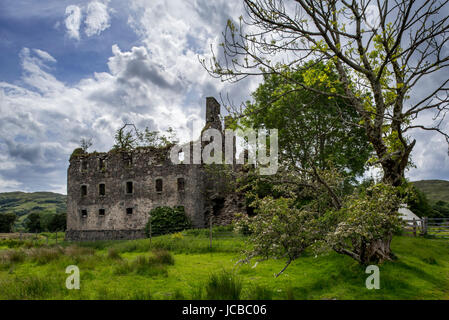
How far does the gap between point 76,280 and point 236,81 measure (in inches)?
257

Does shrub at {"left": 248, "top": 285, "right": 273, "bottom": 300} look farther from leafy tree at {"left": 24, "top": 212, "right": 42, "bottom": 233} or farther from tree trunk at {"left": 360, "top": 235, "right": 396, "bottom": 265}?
leafy tree at {"left": 24, "top": 212, "right": 42, "bottom": 233}

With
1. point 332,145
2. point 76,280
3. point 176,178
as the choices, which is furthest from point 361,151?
point 76,280

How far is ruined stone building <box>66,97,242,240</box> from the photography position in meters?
24.3

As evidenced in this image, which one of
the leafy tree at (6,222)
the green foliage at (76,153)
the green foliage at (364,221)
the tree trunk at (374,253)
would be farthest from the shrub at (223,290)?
the leafy tree at (6,222)

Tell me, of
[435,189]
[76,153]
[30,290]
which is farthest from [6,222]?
[435,189]

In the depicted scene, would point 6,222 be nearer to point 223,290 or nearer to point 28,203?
point 223,290

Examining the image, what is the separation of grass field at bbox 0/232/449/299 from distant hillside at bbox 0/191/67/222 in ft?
360

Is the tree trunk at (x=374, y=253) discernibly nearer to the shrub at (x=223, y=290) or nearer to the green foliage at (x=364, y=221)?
the green foliage at (x=364, y=221)

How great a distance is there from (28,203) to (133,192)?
126m

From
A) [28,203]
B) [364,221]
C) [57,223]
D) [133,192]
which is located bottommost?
[28,203]

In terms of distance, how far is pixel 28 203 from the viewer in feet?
415

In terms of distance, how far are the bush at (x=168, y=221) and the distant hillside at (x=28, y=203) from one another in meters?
96.5

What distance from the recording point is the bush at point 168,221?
2344 cm
